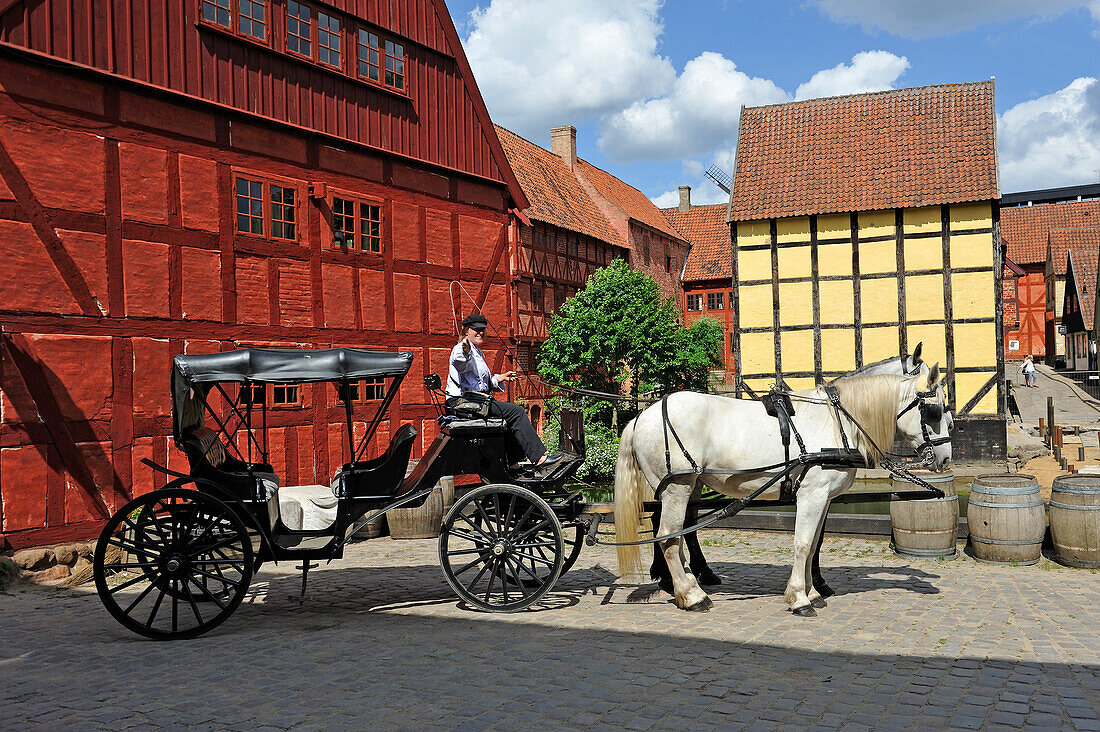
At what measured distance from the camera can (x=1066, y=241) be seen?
45.2 m

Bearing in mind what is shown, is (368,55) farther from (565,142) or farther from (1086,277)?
(1086,277)

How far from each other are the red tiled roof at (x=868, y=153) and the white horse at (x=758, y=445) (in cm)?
1369

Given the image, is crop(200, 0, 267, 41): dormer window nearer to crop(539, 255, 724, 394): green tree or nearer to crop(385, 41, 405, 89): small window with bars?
crop(385, 41, 405, 89): small window with bars

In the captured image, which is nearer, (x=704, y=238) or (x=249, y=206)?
(x=249, y=206)

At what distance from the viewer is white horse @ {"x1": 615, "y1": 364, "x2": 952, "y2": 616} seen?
21.4 feet

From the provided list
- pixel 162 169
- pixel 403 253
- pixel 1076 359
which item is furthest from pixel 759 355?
pixel 1076 359

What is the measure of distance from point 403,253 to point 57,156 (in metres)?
5.99

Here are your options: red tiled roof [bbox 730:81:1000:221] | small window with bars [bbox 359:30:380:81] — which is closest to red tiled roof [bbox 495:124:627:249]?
red tiled roof [bbox 730:81:1000:221]

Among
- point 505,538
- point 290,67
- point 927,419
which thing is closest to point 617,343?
point 290,67

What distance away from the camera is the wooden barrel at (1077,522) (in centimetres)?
763

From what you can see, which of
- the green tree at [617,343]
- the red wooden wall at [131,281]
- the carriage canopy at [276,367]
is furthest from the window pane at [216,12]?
the green tree at [617,343]

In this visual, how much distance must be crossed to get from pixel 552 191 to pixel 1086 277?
2670 centimetres

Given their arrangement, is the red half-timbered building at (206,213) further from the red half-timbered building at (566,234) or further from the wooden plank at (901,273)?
the wooden plank at (901,273)

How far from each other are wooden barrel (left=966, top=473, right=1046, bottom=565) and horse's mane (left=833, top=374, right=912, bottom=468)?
2.08m
